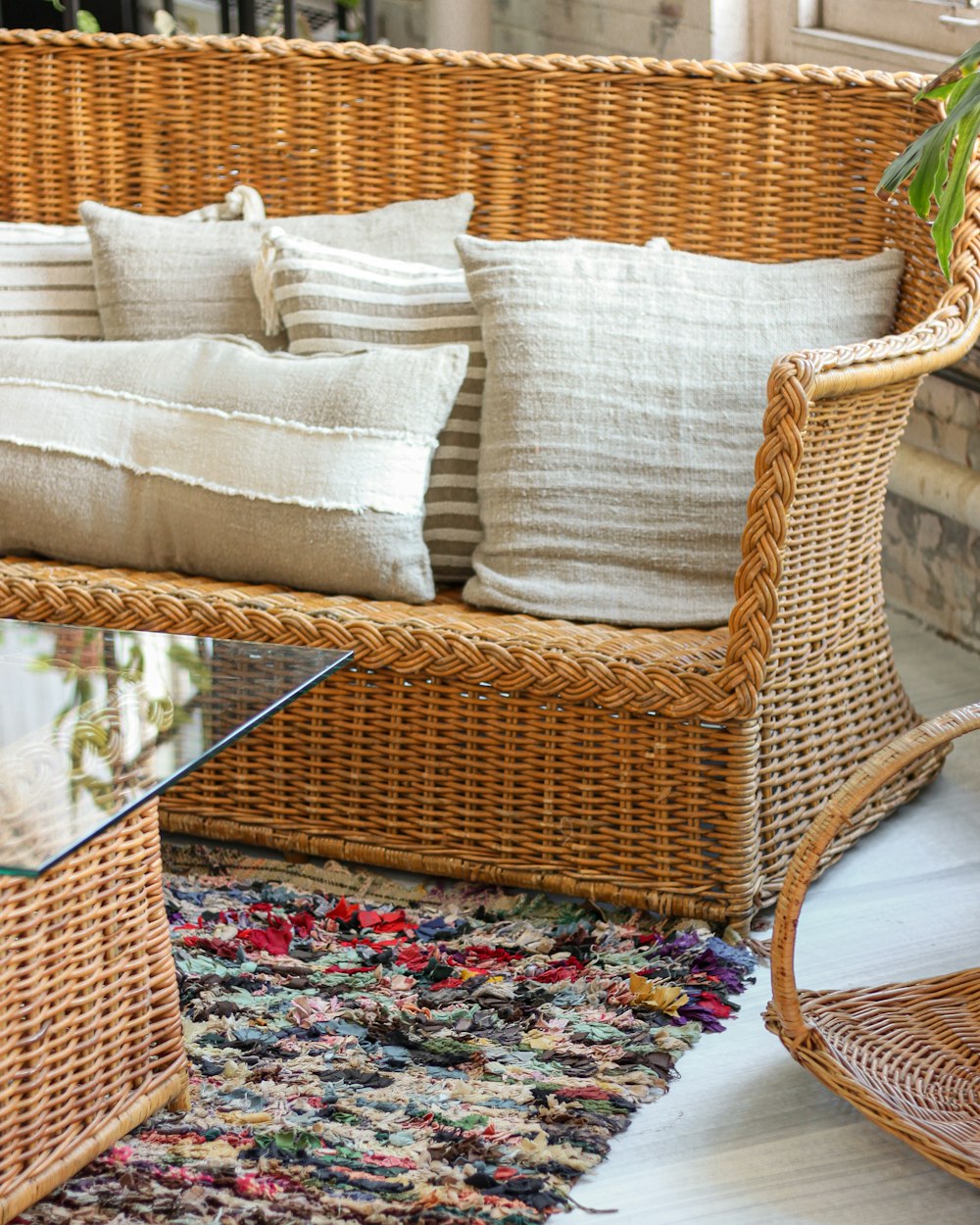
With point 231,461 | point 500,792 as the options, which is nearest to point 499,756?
point 500,792

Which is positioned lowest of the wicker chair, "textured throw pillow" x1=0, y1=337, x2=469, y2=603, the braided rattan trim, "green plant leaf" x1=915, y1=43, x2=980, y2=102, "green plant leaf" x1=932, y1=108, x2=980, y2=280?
the wicker chair

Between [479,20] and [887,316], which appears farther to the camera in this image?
[479,20]

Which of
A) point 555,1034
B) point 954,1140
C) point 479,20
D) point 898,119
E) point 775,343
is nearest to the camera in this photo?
point 954,1140

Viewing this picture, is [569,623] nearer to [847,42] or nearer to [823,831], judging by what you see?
[823,831]

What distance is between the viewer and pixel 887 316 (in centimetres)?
197

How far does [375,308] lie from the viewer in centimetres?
204

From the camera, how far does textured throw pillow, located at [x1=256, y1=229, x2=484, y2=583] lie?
6.42 feet

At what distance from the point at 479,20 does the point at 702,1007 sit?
2247mm

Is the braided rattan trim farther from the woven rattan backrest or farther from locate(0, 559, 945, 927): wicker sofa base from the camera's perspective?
locate(0, 559, 945, 927): wicker sofa base

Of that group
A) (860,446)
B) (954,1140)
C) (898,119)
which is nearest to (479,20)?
(898,119)

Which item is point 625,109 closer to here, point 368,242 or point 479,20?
point 368,242

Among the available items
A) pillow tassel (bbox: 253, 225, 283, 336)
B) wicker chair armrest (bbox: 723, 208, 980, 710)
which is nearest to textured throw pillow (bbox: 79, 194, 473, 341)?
pillow tassel (bbox: 253, 225, 283, 336)

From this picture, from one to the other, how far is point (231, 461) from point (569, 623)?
46 cm

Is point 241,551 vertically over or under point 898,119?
under
